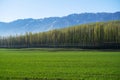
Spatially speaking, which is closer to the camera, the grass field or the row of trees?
the grass field

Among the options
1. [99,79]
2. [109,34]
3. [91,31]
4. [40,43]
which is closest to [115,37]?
[109,34]

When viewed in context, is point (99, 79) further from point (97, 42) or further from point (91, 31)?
point (91, 31)

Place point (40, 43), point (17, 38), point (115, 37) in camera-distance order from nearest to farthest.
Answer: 1. point (115, 37)
2. point (40, 43)
3. point (17, 38)

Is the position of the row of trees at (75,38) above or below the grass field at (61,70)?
above

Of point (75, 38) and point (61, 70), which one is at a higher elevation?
point (75, 38)

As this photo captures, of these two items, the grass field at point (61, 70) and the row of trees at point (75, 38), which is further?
the row of trees at point (75, 38)

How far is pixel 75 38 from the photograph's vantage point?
512ft

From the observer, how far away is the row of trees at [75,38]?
140125mm

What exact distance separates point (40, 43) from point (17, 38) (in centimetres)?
2245

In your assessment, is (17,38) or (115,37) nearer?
(115,37)

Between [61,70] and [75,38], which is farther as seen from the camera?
[75,38]

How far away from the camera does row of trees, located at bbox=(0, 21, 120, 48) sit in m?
140

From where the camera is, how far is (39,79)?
24.8 m

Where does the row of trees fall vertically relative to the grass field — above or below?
above
